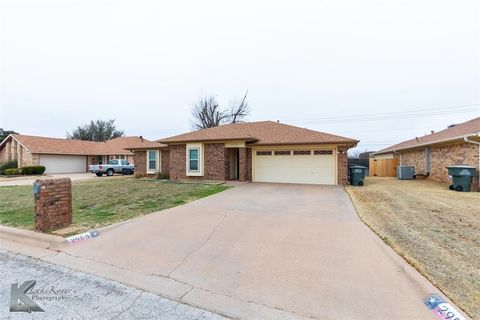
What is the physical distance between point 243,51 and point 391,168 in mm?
17410

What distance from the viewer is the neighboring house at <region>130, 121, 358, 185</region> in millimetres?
13453

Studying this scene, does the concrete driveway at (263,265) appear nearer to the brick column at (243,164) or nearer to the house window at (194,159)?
the brick column at (243,164)

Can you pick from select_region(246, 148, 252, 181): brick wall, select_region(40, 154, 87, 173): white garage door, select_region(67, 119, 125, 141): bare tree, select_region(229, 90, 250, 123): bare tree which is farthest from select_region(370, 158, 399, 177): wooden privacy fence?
select_region(67, 119, 125, 141): bare tree


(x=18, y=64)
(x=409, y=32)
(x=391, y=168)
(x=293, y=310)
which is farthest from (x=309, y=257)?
(x=391, y=168)

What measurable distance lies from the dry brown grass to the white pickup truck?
74.0 ft

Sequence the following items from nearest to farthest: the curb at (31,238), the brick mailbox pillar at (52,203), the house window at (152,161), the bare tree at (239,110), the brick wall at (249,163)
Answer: the curb at (31,238)
the brick mailbox pillar at (52,203)
the brick wall at (249,163)
the house window at (152,161)
the bare tree at (239,110)

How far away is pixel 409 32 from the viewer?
34.0 ft

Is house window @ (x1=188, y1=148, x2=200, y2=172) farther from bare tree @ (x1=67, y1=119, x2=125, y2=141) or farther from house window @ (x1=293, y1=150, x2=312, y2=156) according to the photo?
bare tree @ (x1=67, y1=119, x2=125, y2=141)

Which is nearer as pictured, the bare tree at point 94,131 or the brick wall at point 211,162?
the brick wall at point 211,162

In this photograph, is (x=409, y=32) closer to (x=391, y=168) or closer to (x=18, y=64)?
(x=391, y=168)

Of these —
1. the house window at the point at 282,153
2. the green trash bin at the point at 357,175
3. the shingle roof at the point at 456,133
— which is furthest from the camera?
the house window at the point at 282,153

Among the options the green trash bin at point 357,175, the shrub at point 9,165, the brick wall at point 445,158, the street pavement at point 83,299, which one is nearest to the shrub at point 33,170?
the shrub at point 9,165

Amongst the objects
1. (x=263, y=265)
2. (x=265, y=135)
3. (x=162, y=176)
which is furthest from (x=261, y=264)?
(x=162, y=176)

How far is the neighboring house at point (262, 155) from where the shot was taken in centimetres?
1345
